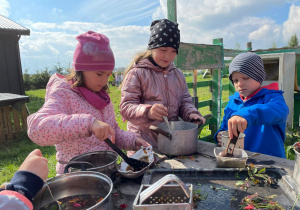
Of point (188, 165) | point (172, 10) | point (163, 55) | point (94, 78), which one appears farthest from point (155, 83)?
point (172, 10)

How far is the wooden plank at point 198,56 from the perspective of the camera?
318 cm

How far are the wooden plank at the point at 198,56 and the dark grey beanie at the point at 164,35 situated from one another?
0.91 m

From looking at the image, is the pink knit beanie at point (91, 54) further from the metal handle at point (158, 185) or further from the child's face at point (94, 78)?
the metal handle at point (158, 185)

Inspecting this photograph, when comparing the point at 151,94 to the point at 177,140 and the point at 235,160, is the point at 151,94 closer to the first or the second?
the point at 177,140

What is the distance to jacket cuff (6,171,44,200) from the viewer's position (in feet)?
2.63

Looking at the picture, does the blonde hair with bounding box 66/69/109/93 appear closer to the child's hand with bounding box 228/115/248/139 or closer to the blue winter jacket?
the child's hand with bounding box 228/115/248/139

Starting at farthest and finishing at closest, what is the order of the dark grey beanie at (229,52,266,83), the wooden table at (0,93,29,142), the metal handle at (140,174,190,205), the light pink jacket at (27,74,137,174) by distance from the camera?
the wooden table at (0,93,29,142) → the dark grey beanie at (229,52,266,83) → the light pink jacket at (27,74,137,174) → the metal handle at (140,174,190,205)

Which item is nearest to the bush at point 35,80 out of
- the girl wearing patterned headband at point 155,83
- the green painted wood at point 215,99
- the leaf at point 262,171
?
the green painted wood at point 215,99

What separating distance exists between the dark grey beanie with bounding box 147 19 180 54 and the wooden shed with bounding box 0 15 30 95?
30.7 ft

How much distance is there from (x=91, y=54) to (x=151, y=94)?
2.50 feet

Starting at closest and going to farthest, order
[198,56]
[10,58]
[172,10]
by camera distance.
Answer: [172,10] → [198,56] → [10,58]

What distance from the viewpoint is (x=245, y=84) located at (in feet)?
6.72

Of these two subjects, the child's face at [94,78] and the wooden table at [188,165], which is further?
the child's face at [94,78]

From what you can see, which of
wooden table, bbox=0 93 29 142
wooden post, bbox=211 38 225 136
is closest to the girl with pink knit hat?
wooden post, bbox=211 38 225 136
